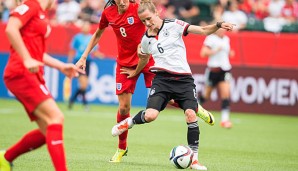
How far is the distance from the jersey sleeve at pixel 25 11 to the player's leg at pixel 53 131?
93cm

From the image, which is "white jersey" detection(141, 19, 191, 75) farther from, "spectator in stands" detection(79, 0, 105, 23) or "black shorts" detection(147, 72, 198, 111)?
"spectator in stands" detection(79, 0, 105, 23)

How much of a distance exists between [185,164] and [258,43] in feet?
44.7

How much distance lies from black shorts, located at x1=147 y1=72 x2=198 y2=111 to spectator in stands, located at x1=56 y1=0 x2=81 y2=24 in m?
16.1

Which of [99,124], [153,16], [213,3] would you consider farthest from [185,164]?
[213,3]

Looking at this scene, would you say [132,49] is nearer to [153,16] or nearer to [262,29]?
[153,16]

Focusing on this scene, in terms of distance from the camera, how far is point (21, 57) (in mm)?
7828

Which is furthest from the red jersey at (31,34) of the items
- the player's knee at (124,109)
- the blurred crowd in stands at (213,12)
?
the blurred crowd in stands at (213,12)

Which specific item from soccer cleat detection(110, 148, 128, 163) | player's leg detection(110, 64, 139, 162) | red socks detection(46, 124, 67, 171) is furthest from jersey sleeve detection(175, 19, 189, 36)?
red socks detection(46, 124, 67, 171)

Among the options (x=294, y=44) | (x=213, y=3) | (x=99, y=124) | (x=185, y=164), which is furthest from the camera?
(x=213, y=3)

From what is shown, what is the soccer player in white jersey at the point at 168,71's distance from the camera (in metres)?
10.5

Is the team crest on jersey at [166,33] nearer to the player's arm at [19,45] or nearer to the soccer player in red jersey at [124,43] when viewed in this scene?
the soccer player in red jersey at [124,43]

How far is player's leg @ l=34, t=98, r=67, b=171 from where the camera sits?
8.02 metres

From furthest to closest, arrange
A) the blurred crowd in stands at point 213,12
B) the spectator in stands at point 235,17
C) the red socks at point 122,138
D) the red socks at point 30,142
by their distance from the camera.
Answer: the spectator in stands at point 235,17
the blurred crowd in stands at point 213,12
the red socks at point 122,138
the red socks at point 30,142

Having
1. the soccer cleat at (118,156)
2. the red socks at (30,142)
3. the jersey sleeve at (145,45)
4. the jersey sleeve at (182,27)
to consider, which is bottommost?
the soccer cleat at (118,156)
